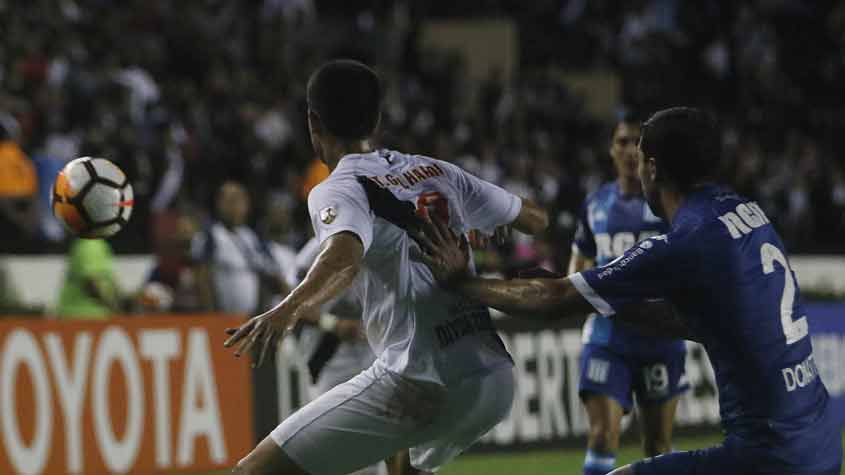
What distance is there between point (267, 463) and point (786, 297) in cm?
204

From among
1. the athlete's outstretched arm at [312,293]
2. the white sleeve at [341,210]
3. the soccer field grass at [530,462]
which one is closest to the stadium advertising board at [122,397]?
the soccer field grass at [530,462]

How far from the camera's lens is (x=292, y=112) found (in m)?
20.7

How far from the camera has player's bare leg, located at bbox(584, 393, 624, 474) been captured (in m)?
8.31

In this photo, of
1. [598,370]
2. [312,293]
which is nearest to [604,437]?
[598,370]

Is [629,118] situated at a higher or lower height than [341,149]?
higher

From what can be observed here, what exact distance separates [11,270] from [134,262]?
1.41 metres

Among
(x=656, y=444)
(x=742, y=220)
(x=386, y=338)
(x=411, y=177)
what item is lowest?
(x=656, y=444)

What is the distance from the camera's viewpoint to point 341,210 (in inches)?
219

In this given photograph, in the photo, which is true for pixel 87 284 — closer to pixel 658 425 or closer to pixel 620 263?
pixel 658 425

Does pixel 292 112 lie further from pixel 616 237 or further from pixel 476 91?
pixel 616 237

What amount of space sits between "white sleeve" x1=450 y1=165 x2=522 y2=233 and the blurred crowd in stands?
2960 mm

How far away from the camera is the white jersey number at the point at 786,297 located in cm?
516

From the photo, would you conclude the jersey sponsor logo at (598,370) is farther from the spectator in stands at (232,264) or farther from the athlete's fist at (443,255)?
the spectator in stands at (232,264)

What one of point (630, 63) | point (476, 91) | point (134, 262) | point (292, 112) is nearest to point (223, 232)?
point (134, 262)
